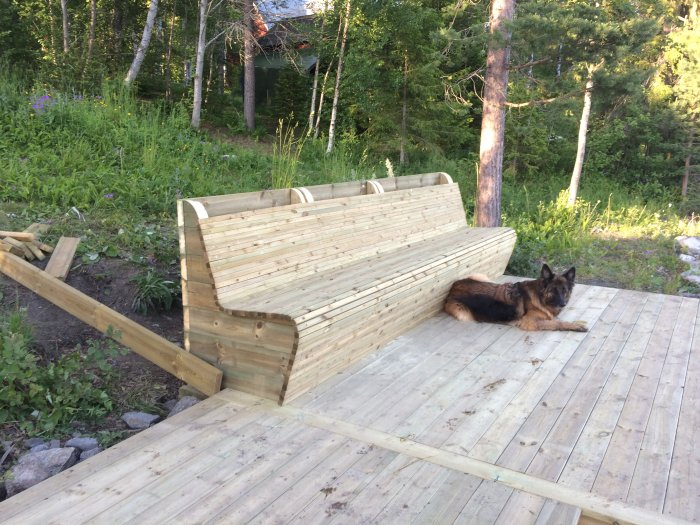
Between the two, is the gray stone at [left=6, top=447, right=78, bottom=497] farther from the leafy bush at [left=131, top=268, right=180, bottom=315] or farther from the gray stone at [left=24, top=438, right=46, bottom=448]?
the leafy bush at [left=131, top=268, right=180, bottom=315]

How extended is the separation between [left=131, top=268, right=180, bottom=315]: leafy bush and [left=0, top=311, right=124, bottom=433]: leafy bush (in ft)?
2.68

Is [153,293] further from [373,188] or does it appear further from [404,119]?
[404,119]

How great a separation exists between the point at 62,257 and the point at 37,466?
2153mm

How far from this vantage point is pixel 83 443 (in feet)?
9.18

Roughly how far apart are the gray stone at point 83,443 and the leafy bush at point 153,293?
4.63 feet

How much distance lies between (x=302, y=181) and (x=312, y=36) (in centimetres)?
792

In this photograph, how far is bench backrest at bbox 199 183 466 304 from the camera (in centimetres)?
310

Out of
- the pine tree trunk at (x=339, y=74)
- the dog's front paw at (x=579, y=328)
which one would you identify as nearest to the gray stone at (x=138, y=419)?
the dog's front paw at (x=579, y=328)

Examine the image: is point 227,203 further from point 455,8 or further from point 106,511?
point 455,8

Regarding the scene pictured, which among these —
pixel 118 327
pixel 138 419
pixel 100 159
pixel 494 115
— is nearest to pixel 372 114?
pixel 494 115

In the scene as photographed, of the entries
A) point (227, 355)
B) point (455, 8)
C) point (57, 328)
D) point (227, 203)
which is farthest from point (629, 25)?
point (57, 328)

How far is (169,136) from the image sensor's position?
8133mm

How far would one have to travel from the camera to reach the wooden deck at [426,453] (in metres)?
2.12

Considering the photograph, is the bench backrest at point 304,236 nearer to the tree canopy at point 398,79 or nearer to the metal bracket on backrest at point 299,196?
the metal bracket on backrest at point 299,196
